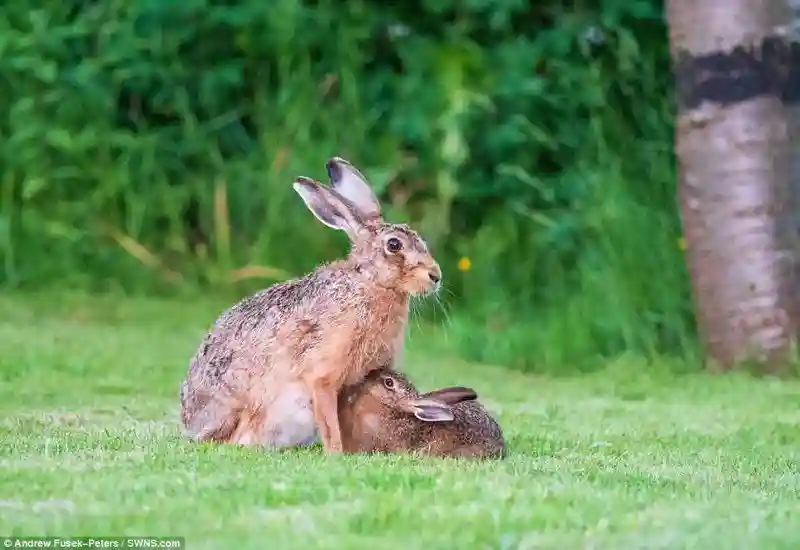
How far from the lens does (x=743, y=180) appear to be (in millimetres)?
8250

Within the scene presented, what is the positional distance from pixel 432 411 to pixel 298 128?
19.3ft

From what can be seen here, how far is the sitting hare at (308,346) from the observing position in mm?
5305

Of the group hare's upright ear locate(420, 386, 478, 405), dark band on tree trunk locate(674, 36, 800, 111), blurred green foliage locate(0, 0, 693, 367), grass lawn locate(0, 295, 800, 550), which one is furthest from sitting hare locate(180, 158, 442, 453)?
blurred green foliage locate(0, 0, 693, 367)

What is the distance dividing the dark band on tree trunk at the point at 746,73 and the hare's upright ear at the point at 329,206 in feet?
10.5

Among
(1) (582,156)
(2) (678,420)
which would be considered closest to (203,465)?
(2) (678,420)

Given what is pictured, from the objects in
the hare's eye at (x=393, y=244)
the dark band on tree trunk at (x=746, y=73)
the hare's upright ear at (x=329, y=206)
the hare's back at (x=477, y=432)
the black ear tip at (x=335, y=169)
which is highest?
the dark band on tree trunk at (x=746, y=73)

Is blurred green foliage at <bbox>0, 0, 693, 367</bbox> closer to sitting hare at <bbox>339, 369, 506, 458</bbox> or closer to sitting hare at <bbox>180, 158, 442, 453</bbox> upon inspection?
sitting hare at <bbox>180, 158, 442, 453</bbox>

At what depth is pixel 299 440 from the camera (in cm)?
534

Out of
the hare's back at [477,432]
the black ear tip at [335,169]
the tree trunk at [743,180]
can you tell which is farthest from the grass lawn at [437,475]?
the black ear tip at [335,169]

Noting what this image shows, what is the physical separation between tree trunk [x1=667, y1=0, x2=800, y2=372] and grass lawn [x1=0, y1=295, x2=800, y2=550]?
577 millimetres

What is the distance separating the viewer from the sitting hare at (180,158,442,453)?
209 inches

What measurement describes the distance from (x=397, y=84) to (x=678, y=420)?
4.96m

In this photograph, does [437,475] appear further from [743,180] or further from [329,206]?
[743,180]

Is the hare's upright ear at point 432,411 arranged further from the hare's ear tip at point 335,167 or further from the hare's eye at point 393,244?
the hare's ear tip at point 335,167
